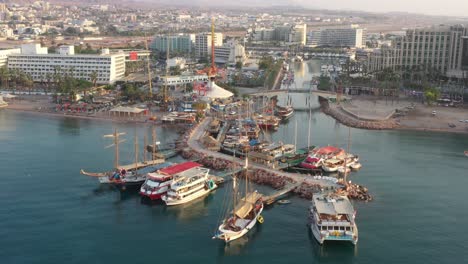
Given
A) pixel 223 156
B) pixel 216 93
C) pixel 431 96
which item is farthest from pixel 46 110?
pixel 431 96

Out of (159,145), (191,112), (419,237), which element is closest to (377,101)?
(191,112)

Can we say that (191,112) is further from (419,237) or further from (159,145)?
(419,237)

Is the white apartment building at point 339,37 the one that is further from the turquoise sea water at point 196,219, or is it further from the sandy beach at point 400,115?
the turquoise sea water at point 196,219

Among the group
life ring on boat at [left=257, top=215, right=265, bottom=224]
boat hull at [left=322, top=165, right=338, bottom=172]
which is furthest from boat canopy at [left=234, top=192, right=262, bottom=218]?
boat hull at [left=322, top=165, right=338, bottom=172]

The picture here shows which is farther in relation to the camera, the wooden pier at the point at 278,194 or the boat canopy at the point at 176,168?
the boat canopy at the point at 176,168

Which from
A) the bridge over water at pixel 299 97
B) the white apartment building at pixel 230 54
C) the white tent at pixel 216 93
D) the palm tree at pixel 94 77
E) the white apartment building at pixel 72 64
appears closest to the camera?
the white tent at pixel 216 93

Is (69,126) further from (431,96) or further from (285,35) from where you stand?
(285,35)

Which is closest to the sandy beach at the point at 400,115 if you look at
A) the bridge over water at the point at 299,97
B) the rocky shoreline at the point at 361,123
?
the rocky shoreline at the point at 361,123

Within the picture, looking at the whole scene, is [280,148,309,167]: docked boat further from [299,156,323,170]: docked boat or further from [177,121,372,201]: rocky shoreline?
[177,121,372,201]: rocky shoreline
